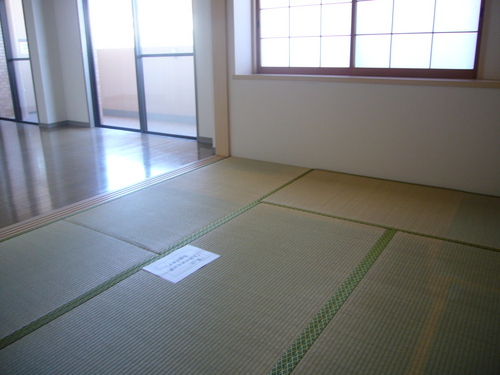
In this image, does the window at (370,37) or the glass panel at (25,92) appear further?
the glass panel at (25,92)

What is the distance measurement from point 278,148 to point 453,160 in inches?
63.8

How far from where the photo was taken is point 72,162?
14.5ft

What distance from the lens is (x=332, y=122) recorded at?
151 inches

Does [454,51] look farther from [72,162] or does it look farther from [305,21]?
[72,162]

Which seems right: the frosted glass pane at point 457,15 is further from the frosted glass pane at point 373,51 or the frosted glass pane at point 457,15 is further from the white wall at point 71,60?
the white wall at point 71,60

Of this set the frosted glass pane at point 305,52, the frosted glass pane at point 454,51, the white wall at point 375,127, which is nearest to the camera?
the white wall at point 375,127

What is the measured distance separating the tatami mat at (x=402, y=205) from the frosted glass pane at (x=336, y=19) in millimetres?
1391

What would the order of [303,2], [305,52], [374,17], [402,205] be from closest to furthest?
[402,205]
[374,17]
[303,2]
[305,52]

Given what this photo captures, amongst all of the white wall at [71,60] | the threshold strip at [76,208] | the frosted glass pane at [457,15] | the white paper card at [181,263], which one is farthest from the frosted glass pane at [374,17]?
the white wall at [71,60]

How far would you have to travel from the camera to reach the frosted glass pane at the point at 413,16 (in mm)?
3443

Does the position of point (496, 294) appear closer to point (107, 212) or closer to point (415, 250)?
point (415, 250)

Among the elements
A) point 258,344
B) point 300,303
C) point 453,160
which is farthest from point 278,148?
point 258,344

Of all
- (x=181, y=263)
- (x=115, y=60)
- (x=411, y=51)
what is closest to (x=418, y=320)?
(x=181, y=263)

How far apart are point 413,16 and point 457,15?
1.12 feet
